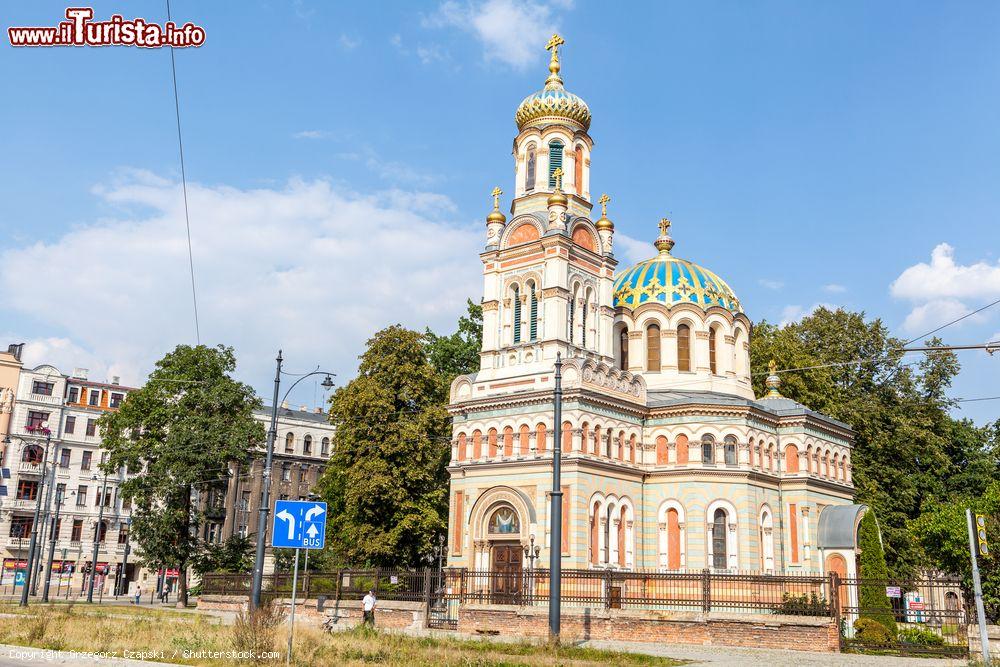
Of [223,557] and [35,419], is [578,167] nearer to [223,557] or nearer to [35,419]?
[223,557]

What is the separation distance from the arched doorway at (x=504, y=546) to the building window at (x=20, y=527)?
133 feet

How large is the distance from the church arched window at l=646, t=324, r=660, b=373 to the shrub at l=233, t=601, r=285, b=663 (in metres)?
29.3

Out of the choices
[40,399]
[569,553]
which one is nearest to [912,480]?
[569,553]

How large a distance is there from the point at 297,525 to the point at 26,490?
5598 cm

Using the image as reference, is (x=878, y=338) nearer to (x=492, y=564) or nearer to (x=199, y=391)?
(x=492, y=564)

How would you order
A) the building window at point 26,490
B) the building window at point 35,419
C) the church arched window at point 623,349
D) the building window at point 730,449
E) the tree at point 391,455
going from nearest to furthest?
the building window at point 730,449 → the tree at point 391,455 → the church arched window at point 623,349 → the building window at point 26,490 → the building window at point 35,419

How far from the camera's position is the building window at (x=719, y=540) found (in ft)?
127

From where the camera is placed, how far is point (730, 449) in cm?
4034

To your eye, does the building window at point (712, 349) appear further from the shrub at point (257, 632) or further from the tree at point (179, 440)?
the shrub at point (257, 632)

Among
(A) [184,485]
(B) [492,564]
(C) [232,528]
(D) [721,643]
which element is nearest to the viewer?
(D) [721,643]

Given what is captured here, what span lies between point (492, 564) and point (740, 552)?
10.3m

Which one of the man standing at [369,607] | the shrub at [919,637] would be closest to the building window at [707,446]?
the shrub at [919,637]

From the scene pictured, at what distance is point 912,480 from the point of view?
169ft

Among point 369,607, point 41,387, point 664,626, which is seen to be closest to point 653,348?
point 664,626
